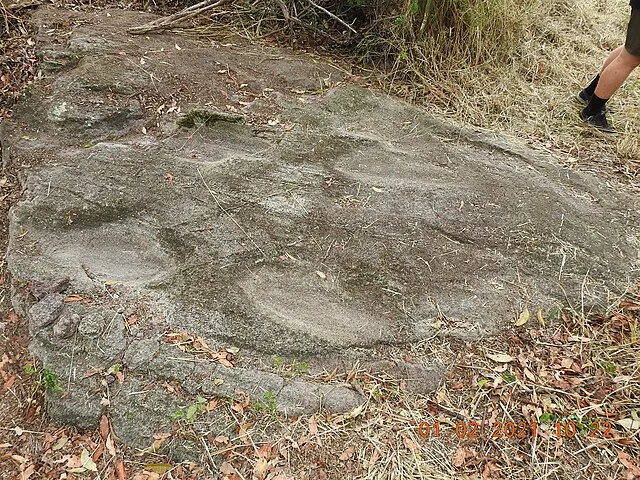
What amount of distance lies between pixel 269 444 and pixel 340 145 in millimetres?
1816

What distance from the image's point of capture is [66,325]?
199cm

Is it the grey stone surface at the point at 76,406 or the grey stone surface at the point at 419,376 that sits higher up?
the grey stone surface at the point at 419,376

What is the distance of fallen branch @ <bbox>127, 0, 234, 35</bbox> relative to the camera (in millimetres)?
3541

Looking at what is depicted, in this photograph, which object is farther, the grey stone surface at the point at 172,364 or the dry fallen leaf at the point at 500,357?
the dry fallen leaf at the point at 500,357

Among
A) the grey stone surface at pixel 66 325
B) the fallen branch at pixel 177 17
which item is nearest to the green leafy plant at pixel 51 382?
the grey stone surface at pixel 66 325

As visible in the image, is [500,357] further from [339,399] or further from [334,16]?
[334,16]

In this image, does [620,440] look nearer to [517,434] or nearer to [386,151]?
[517,434]

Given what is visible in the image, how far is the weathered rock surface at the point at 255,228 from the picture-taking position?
1989 millimetres

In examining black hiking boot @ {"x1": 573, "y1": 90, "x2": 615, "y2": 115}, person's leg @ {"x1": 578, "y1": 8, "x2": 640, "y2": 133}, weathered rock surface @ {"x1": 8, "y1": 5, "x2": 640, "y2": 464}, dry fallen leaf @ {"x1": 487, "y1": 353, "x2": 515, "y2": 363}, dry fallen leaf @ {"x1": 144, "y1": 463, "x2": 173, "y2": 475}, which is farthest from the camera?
black hiking boot @ {"x1": 573, "y1": 90, "x2": 615, "y2": 115}

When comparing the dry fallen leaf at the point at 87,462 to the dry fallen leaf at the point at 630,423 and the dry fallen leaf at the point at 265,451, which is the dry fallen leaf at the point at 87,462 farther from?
the dry fallen leaf at the point at 630,423

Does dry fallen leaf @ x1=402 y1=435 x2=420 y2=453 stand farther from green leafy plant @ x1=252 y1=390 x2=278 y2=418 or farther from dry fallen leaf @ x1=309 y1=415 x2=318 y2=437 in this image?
green leafy plant @ x1=252 y1=390 x2=278 y2=418

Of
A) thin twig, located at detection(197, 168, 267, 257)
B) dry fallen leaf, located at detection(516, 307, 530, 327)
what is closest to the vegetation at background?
dry fallen leaf, located at detection(516, 307, 530, 327)

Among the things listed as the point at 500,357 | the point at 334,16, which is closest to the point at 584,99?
the point at 334,16

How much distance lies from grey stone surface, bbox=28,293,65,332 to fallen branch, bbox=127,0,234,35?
2.23m
